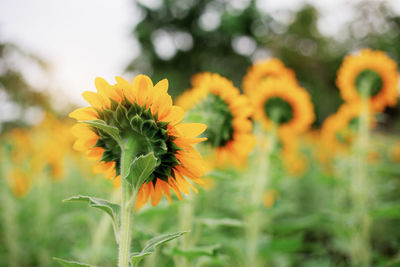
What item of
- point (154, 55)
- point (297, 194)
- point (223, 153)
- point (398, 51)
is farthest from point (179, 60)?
point (223, 153)

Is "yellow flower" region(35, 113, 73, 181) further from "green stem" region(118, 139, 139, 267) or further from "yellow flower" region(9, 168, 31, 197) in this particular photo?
"green stem" region(118, 139, 139, 267)

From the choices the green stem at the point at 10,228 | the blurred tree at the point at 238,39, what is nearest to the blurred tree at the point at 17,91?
the green stem at the point at 10,228

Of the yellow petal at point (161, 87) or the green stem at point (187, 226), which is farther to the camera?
the green stem at point (187, 226)

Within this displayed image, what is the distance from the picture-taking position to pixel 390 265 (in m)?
1.68

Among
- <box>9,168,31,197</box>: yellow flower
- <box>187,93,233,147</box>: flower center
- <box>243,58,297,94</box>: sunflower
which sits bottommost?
<box>187,93,233,147</box>: flower center

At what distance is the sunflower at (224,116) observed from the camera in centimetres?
138

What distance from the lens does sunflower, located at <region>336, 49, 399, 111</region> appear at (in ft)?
8.04

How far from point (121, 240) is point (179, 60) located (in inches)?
743

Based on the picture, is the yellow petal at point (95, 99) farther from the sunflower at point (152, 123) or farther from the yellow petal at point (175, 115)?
the yellow petal at point (175, 115)

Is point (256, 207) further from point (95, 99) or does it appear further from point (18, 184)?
point (18, 184)

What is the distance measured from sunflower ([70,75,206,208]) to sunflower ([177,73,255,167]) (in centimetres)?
59

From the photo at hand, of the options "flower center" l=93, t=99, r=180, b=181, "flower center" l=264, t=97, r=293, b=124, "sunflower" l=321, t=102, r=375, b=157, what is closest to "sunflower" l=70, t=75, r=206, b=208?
"flower center" l=93, t=99, r=180, b=181

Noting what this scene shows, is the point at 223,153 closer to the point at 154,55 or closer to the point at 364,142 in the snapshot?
the point at 364,142

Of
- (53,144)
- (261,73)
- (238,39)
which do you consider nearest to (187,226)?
(261,73)
